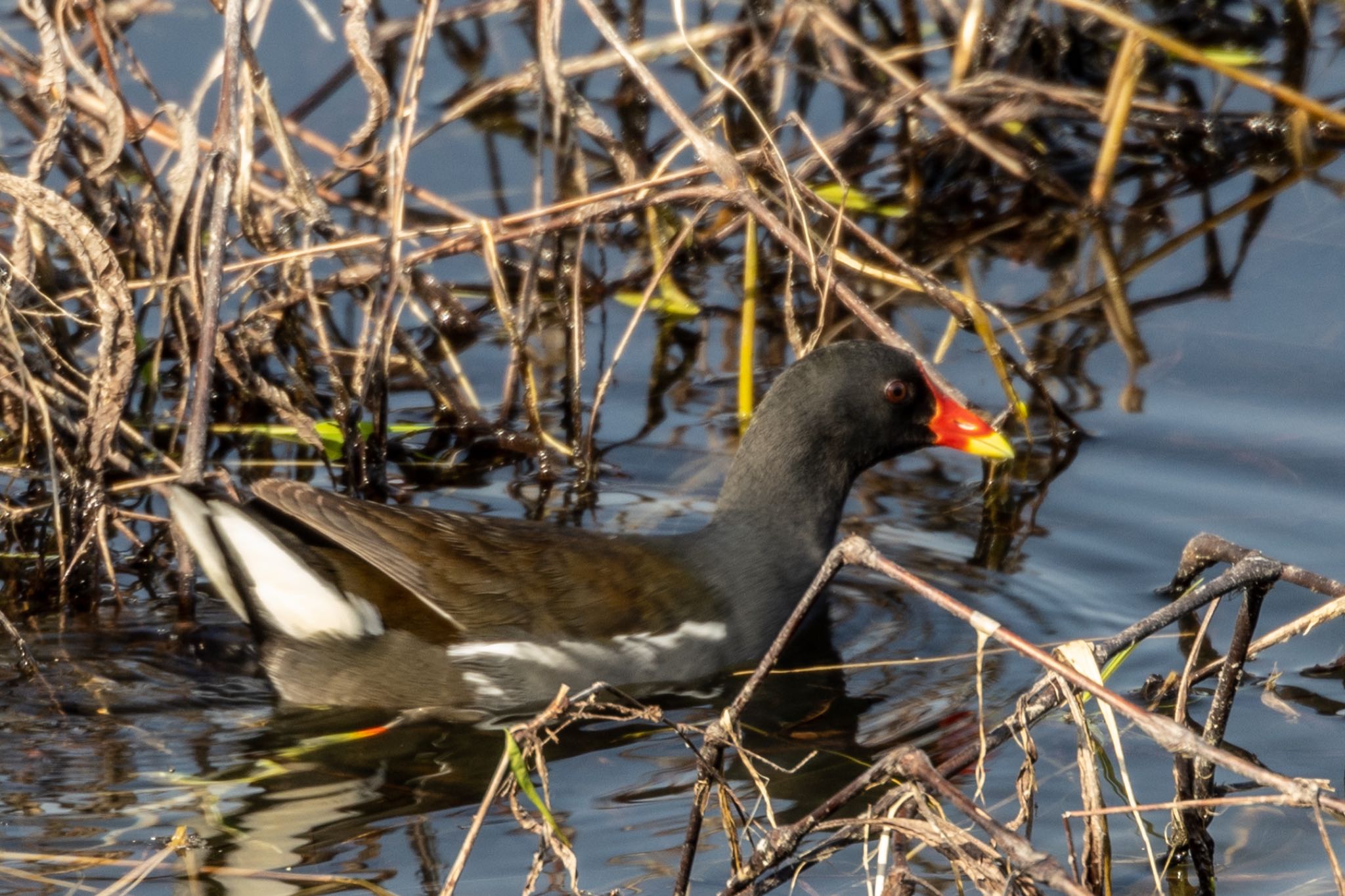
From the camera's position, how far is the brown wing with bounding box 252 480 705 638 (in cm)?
389

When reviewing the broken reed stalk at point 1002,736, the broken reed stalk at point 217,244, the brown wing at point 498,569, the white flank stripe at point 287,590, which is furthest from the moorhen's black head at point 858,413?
the broken reed stalk at point 1002,736

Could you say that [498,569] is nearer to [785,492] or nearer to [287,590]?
[287,590]

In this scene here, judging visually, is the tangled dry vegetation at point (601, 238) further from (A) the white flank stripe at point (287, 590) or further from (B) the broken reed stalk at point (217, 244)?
(A) the white flank stripe at point (287, 590)

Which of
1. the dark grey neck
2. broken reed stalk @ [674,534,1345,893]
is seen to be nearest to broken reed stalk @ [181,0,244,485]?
the dark grey neck

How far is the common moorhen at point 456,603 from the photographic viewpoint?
3.90 meters

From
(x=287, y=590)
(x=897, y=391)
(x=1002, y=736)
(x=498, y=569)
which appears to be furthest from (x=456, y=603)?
(x=1002, y=736)

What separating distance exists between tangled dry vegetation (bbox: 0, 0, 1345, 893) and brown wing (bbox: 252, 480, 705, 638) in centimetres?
34

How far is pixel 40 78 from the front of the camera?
13.6 feet

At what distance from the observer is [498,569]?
397cm

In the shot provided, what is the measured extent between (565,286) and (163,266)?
5.92 feet

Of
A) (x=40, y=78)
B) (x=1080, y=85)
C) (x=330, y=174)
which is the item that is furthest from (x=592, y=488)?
(x=1080, y=85)

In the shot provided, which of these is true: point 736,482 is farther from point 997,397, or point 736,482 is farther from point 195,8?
point 195,8

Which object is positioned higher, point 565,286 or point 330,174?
point 330,174

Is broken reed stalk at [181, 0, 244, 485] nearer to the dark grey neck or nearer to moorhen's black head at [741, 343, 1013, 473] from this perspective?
the dark grey neck
